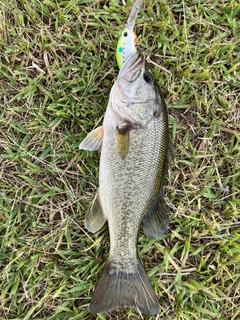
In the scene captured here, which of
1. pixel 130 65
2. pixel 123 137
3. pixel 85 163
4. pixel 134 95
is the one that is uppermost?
pixel 130 65

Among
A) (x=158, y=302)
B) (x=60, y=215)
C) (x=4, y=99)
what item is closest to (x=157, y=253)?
(x=158, y=302)

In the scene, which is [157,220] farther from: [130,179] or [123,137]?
[123,137]

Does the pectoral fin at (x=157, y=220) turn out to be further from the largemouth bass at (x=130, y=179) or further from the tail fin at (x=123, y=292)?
the tail fin at (x=123, y=292)

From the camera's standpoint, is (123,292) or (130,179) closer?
(130,179)

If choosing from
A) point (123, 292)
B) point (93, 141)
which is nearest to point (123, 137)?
point (93, 141)

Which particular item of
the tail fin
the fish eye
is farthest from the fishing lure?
the tail fin

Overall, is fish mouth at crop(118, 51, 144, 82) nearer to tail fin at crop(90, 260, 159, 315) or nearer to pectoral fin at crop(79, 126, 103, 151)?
pectoral fin at crop(79, 126, 103, 151)

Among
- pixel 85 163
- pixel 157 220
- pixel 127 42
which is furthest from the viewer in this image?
pixel 85 163
